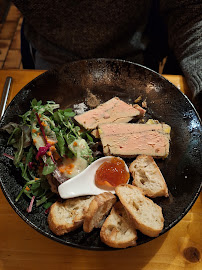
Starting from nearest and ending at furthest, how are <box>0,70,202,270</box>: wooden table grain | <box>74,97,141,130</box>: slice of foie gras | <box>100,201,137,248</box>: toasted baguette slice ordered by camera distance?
1. <box>100,201,137,248</box>: toasted baguette slice
2. <box>0,70,202,270</box>: wooden table grain
3. <box>74,97,141,130</box>: slice of foie gras

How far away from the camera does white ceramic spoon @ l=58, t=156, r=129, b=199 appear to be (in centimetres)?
156

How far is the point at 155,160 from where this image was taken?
1.81 meters

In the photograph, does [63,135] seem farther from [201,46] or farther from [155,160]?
[201,46]

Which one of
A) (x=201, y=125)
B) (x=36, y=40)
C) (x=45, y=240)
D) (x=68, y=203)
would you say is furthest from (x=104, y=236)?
(x=36, y=40)

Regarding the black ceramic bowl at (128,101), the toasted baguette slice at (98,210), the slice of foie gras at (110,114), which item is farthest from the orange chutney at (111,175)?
the slice of foie gras at (110,114)

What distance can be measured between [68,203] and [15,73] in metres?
1.27

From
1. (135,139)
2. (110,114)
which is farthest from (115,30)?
(135,139)

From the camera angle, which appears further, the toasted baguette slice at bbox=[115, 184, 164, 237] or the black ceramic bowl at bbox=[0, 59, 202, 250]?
the black ceramic bowl at bbox=[0, 59, 202, 250]

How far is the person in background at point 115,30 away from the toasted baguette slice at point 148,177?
69 cm

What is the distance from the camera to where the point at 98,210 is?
4.69ft

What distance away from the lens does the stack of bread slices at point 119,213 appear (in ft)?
4.56

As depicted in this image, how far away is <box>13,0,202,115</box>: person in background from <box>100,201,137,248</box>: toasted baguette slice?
107 centimetres

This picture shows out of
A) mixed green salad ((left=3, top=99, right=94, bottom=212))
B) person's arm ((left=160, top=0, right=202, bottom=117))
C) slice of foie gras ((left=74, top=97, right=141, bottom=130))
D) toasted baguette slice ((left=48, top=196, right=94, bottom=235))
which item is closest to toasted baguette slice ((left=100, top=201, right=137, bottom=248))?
toasted baguette slice ((left=48, top=196, right=94, bottom=235))

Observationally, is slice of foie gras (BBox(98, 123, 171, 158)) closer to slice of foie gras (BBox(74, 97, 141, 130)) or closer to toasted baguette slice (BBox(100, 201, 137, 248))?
slice of foie gras (BBox(74, 97, 141, 130))
